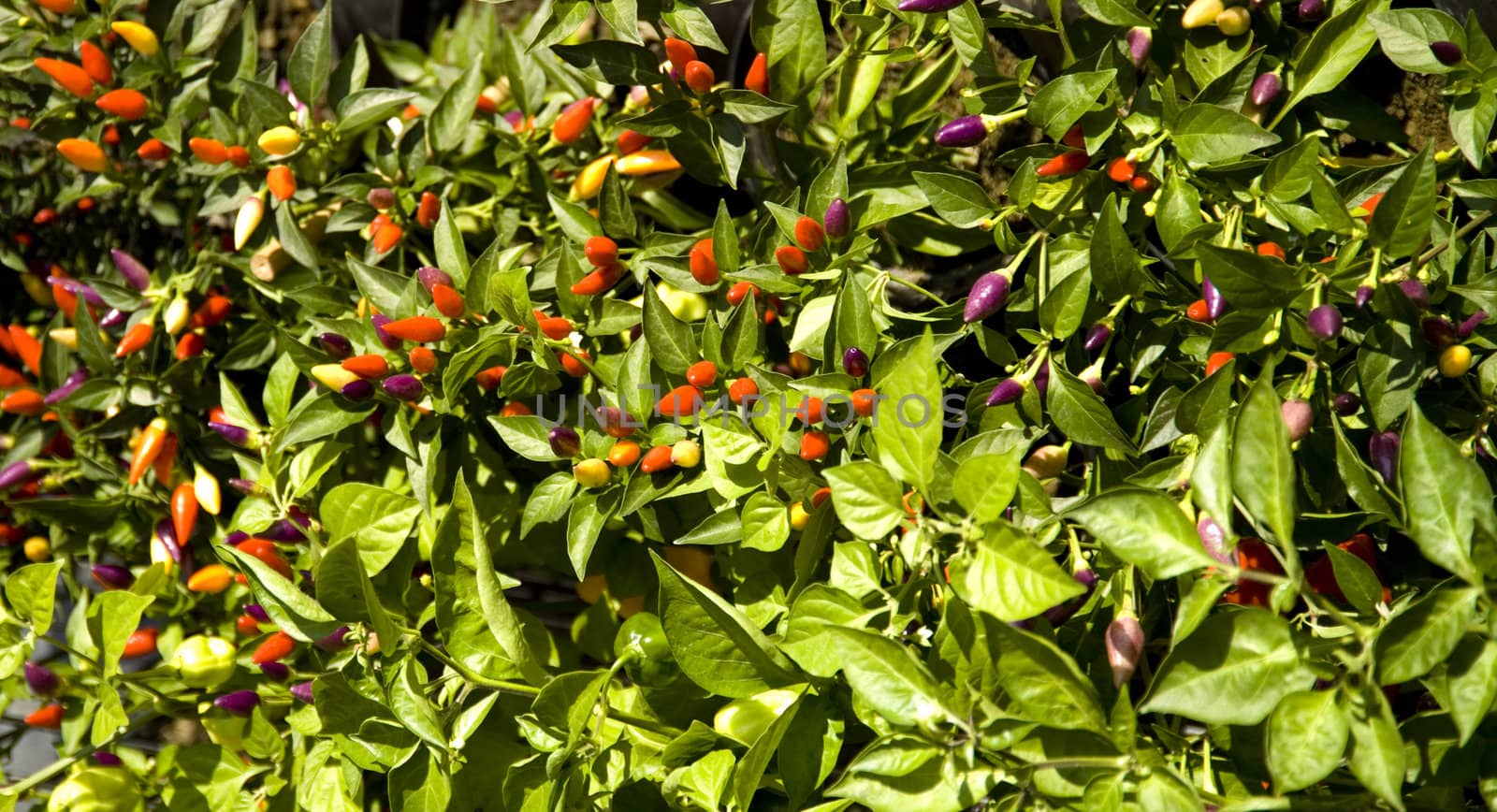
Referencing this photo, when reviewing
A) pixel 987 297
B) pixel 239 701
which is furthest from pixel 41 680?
pixel 987 297

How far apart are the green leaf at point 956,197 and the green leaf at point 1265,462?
0.32 m

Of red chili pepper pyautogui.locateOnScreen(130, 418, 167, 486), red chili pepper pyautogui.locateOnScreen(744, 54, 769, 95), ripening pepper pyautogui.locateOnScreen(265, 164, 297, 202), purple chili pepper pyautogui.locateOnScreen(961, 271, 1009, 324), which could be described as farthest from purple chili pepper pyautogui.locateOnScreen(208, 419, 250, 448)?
purple chili pepper pyautogui.locateOnScreen(961, 271, 1009, 324)

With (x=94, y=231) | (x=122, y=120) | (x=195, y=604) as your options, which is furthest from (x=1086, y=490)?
(x=94, y=231)

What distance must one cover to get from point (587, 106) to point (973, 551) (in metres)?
0.63

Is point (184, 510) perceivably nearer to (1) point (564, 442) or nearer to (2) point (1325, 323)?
(1) point (564, 442)

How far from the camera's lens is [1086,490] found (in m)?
0.86

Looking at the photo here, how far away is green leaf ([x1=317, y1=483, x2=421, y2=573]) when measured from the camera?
931 millimetres

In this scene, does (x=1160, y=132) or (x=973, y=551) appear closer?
(x=973, y=551)

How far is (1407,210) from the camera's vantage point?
2.22 ft

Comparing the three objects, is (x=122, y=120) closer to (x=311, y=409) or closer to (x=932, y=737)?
(x=311, y=409)

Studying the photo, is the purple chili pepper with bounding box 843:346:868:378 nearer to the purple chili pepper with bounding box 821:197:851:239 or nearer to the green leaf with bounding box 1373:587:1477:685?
the purple chili pepper with bounding box 821:197:851:239

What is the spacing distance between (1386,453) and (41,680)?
119 cm

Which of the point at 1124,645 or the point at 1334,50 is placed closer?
the point at 1124,645

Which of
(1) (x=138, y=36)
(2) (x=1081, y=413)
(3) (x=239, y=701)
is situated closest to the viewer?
(2) (x=1081, y=413)
